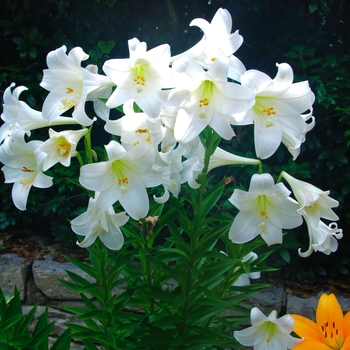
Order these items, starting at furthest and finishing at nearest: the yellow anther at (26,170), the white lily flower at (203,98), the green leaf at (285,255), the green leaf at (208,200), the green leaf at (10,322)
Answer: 1. the green leaf at (285,255)
2. the green leaf at (10,322)
3. the green leaf at (208,200)
4. the yellow anther at (26,170)
5. the white lily flower at (203,98)

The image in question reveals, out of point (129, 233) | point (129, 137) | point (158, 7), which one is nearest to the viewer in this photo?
point (129, 137)

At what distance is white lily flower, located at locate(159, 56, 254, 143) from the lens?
2.66 feet

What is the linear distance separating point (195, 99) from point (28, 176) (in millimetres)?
445

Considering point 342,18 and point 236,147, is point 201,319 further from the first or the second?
point 342,18

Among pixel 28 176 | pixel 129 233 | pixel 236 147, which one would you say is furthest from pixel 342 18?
pixel 28 176

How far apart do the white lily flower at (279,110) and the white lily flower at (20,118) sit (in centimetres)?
42

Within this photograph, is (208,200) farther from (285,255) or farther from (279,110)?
(285,255)

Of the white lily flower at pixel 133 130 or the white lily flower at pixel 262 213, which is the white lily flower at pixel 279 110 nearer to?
the white lily flower at pixel 262 213

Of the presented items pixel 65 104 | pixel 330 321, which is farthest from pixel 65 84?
pixel 330 321

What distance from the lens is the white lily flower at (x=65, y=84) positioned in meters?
0.92

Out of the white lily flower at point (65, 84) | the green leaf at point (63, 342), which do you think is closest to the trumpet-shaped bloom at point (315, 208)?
the white lily flower at point (65, 84)

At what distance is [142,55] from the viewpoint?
2.85 feet

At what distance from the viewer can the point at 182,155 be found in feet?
3.43

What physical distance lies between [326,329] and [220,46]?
67 centimetres
